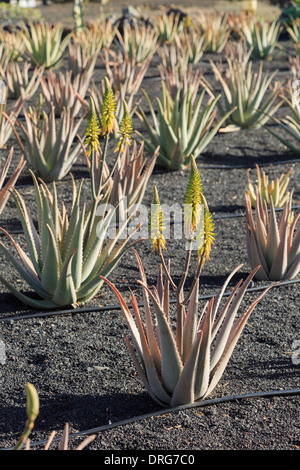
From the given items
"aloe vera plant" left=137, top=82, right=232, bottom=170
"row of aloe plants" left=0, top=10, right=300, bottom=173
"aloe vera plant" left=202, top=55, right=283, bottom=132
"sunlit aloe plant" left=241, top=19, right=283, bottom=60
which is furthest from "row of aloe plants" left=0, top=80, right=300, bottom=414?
"sunlit aloe plant" left=241, top=19, right=283, bottom=60

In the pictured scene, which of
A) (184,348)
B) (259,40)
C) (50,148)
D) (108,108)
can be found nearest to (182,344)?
(184,348)

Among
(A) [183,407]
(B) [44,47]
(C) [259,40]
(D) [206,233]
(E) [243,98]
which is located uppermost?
(C) [259,40]

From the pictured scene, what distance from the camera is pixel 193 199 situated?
1.64 metres

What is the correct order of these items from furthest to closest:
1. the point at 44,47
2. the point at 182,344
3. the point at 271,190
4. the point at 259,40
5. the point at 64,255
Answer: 1. the point at 259,40
2. the point at 44,47
3. the point at 271,190
4. the point at 64,255
5. the point at 182,344

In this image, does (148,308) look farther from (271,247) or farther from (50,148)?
(50,148)

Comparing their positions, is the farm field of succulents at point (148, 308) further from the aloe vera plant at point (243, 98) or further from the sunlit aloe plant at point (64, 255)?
the aloe vera plant at point (243, 98)

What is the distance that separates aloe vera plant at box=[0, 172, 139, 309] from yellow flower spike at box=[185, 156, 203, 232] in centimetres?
118

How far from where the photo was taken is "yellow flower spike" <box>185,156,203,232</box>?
1602mm

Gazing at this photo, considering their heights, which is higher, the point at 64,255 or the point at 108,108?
the point at 108,108

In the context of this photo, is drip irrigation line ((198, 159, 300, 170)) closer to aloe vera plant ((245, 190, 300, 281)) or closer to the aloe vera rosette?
aloe vera plant ((245, 190, 300, 281))

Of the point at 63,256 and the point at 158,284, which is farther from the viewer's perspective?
the point at 63,256

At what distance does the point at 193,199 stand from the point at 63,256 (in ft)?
4.79
